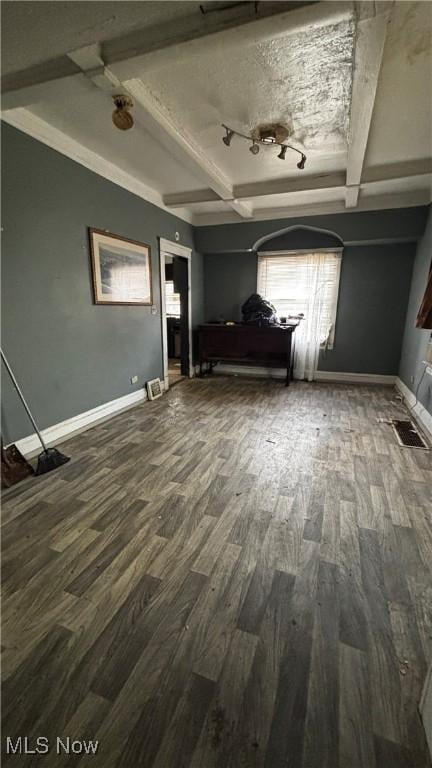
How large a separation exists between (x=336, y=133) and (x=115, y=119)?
181cm

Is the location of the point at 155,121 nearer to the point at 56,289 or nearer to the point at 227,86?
the point at 227,86

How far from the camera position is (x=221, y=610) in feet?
4.11

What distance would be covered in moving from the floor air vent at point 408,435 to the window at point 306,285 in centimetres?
212

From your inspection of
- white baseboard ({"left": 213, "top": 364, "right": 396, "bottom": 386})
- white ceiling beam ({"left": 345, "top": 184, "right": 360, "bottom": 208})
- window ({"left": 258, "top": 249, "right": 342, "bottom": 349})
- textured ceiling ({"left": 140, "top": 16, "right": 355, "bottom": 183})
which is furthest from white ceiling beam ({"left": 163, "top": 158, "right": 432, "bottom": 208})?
white baseboard ({"left": 213, "top": 364, "right": 396, "bottom": 386})

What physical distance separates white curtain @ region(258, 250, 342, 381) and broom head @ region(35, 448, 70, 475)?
3.98 m

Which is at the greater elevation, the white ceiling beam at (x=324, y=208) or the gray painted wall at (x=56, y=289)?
the white ceiling beam at (x=324, y=208)

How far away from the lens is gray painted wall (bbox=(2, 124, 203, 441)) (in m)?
2.28

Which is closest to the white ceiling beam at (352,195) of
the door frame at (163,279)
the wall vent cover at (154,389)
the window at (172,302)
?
the door frame at (163,279)

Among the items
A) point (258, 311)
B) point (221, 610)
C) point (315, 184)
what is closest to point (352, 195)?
A: point (315, 184)

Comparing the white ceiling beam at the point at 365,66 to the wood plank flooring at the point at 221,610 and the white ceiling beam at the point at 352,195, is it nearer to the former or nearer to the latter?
the white ceiling beam at the point at 352,195

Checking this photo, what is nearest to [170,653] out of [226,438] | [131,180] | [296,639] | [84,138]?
[296,639]

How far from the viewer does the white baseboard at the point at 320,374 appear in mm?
4930

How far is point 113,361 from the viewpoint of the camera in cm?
345

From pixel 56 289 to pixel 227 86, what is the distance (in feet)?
6.50
